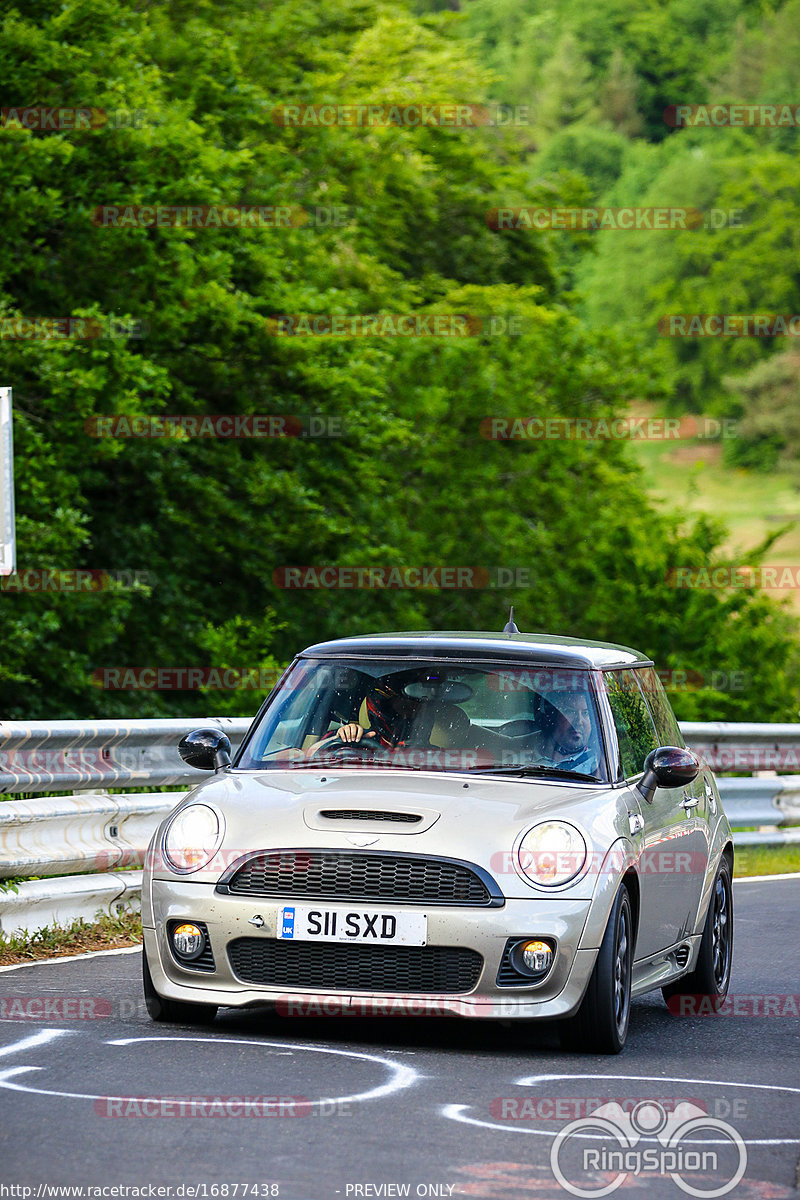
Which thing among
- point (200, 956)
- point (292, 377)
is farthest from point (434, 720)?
point (292, 377)

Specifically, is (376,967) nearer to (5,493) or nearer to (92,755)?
(92,755)

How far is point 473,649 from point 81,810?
2638 millimetres

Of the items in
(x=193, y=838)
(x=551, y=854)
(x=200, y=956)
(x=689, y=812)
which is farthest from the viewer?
(x=689, y=812)

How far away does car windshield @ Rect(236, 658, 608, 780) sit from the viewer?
7.90 meters

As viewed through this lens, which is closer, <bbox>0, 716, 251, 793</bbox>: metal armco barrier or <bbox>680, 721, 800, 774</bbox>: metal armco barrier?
<bbox>0, 716, 251, 793</bbox>: metal armco barrier

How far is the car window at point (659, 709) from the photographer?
909 centimetres

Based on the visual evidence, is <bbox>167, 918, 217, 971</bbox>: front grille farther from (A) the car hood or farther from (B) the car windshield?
(B) the car windshield

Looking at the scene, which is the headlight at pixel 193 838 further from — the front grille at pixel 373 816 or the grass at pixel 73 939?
the grass at pixel 73 939

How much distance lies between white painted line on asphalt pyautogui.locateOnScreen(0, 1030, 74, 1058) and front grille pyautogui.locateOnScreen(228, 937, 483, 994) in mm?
807

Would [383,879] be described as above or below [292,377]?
above

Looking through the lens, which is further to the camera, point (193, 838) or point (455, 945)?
point (193, 838)

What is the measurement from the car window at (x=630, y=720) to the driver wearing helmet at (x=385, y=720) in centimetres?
83

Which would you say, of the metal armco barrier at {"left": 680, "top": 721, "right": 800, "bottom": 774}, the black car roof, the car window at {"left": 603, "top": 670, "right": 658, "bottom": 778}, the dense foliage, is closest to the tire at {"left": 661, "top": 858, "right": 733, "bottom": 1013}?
the car window at {"left": 603, "top": 670, "right": 658, "bottom": 778}

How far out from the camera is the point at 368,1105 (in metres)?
6.07
